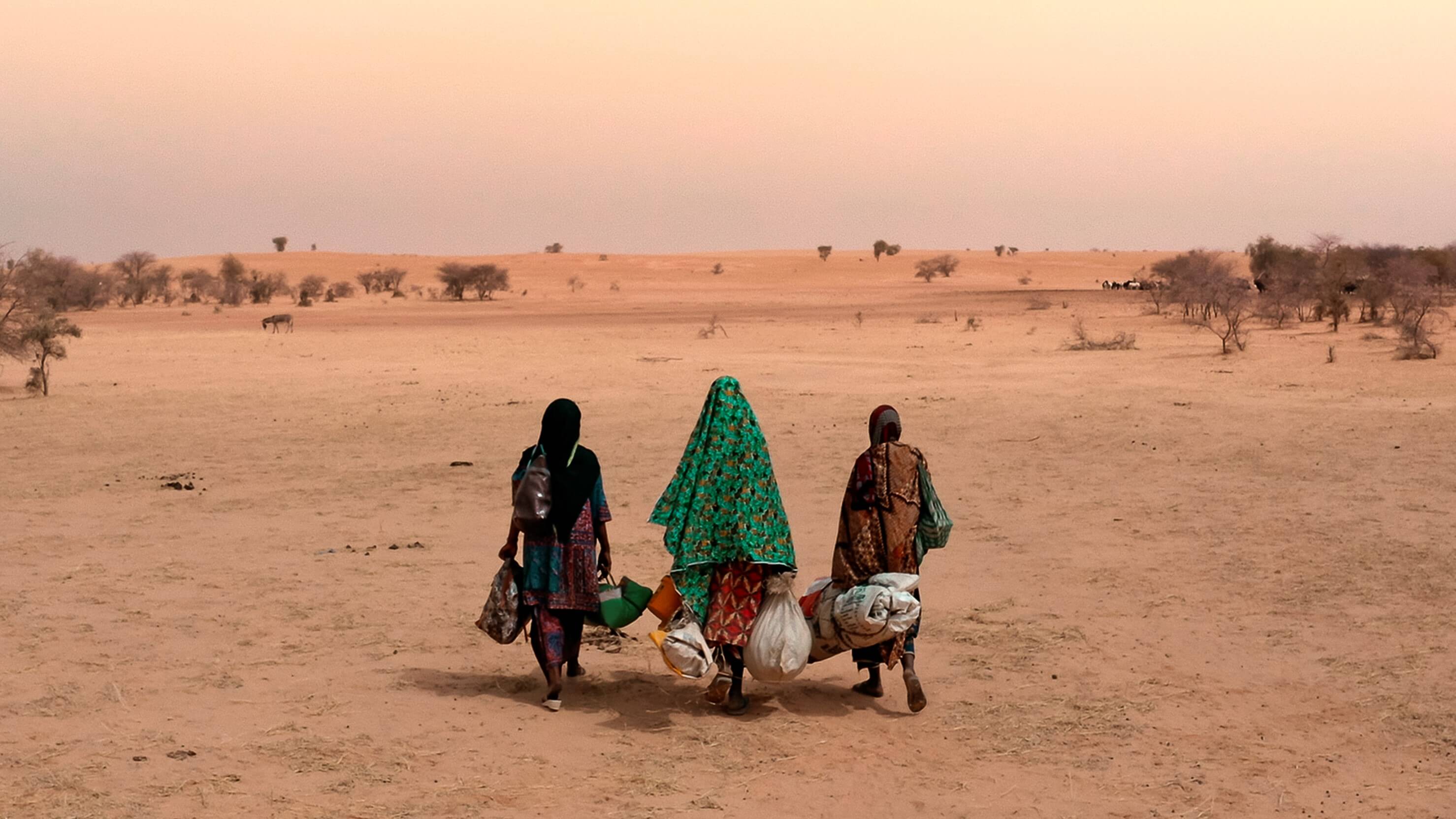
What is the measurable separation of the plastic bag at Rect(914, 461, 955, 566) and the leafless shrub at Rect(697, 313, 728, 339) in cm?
2519

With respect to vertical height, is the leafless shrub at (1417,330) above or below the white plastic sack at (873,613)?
above

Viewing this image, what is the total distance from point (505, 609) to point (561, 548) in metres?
0.42

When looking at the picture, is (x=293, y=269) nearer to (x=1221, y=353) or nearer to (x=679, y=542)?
(x=1221, y=353)

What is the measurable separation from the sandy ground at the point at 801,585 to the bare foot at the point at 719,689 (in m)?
0.10

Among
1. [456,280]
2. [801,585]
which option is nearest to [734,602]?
[801,585]

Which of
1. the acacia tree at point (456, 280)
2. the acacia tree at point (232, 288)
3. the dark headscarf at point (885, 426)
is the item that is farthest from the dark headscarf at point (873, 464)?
the acacia tree at point (456, 280)

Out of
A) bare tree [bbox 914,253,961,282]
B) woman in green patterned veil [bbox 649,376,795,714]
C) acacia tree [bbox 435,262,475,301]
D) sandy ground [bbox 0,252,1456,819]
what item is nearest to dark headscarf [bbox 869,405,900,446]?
woman in green patterned veil [bbox 649,376,795,714]

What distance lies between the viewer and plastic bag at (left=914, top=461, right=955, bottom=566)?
6.42 m

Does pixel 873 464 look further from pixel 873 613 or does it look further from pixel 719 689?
pixel 719 689

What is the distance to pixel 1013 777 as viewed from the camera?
18.7 feet

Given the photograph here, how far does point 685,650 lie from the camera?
6.08 metres

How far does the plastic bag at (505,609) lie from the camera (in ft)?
21.4

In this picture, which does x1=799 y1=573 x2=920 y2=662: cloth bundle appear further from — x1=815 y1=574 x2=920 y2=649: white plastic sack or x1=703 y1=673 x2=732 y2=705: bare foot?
x1=703 y1=673 x2=732 y2=705: bare foot

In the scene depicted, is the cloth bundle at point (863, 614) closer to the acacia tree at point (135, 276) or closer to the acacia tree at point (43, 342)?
the acacia tree at point (43, 342)
